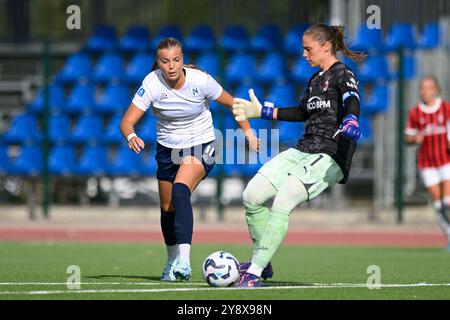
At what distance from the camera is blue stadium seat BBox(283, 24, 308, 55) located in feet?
74.5

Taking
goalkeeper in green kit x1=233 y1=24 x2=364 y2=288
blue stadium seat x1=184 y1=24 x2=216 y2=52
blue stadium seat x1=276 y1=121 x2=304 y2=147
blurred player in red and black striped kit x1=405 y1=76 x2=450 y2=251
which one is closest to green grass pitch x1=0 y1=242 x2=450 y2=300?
goalkeeper in green kit x1=233 y1=24 x2=364 y2=288

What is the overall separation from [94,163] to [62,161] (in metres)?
0.67

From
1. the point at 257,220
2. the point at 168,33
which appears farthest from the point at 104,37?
the point at 257,220

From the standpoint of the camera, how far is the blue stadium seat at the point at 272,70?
75.2 feet

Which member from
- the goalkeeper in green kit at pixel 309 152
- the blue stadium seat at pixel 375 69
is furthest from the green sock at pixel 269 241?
the blue stadium seat at pixel 375 69

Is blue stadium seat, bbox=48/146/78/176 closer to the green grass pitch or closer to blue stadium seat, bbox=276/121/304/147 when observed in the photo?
blue stadium seat, bbox=276/121/304/147

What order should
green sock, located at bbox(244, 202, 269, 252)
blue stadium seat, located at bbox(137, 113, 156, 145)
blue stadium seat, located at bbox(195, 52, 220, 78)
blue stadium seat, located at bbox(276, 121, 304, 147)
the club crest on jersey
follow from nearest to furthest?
green sock, located at bbox(244, 202, 269, 252)
the club crest on jersey
blue stadium seat, located at bbox(276, 121, 304, 147)
blue stadium seat, located at bbox(137, 113, 156, 145)
blue stadium seat, located at bbox(195, 52, 220, 78)

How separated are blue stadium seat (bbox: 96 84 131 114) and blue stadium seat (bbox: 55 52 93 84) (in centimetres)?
83

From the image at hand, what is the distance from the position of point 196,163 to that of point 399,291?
2.23 m

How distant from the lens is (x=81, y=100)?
75.6 feet

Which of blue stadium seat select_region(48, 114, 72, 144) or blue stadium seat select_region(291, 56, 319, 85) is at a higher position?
blue stadium seat select_region(291, 56, 319, 85)

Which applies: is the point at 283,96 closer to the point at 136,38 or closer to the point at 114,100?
the point at 114,100

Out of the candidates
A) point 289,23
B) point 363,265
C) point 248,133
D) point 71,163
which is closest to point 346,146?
point 248,133
